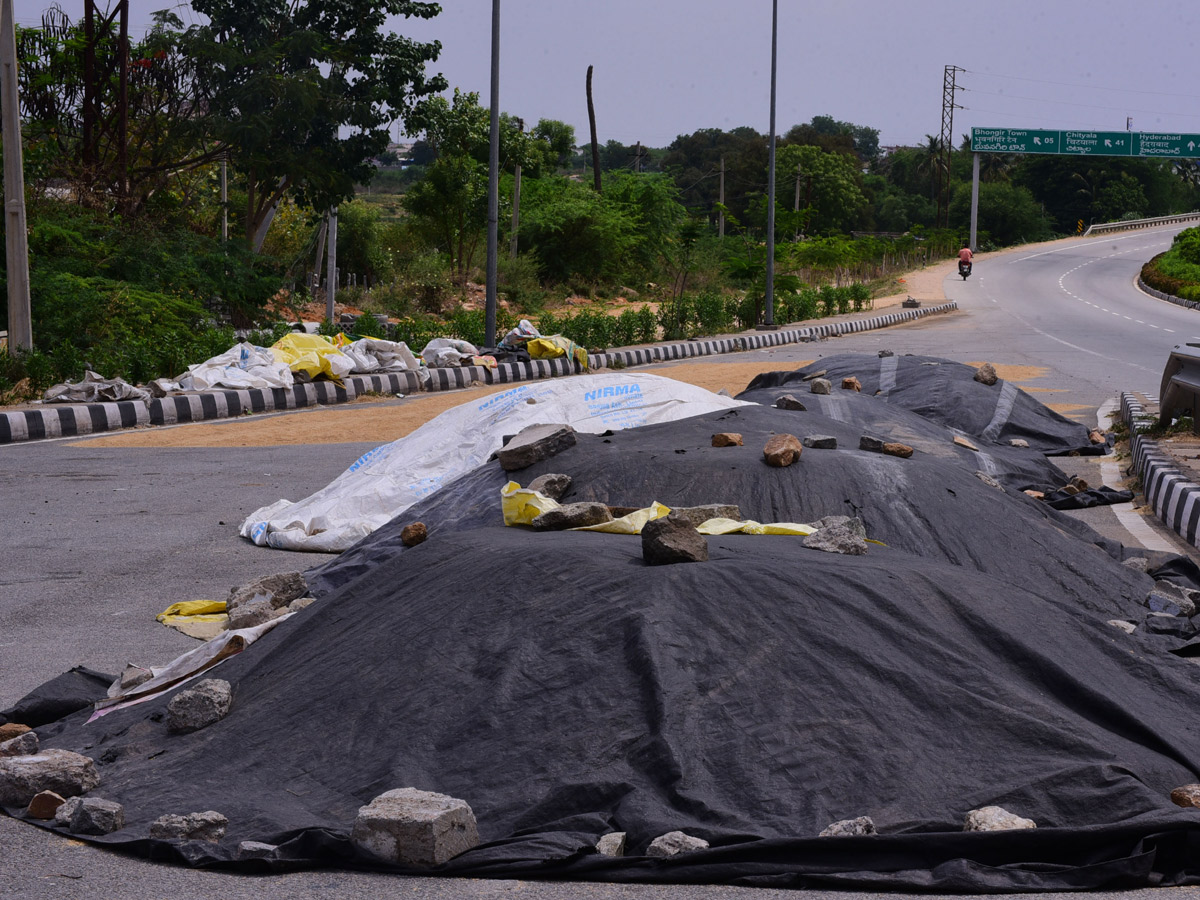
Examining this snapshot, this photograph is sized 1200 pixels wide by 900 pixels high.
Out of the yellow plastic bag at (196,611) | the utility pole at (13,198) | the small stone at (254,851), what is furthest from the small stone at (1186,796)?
the utility pole at (13,198)

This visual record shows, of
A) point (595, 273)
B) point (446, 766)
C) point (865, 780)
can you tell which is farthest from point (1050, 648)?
point (595, 273)

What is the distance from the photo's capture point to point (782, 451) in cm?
590

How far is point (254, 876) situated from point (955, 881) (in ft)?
5.64

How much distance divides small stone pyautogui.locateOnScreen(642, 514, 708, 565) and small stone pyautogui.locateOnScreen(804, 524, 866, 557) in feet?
2.06

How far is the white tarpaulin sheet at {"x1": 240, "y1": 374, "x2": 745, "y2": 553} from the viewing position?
23.9ft

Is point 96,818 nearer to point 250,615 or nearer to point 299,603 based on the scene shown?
point 250,615

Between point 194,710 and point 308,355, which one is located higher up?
point 308,355

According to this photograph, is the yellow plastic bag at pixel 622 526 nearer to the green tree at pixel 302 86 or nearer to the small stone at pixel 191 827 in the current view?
the small stone at pixel 191 827

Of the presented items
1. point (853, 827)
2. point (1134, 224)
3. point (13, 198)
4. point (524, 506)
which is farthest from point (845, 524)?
point (1134, 224)

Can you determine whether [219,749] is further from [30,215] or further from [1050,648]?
[30,215]

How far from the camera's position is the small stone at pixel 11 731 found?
3922mm

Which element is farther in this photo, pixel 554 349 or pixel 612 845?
pixel 554 349

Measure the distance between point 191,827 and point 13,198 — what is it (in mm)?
13508

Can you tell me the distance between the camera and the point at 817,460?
604 centimetres
